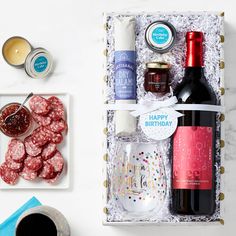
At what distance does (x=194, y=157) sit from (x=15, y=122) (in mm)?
431

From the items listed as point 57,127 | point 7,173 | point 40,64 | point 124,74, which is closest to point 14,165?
point 7,173

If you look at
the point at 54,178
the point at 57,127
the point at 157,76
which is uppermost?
the point at 157,76

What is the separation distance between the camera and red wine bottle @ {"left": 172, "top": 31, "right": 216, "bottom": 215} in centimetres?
120

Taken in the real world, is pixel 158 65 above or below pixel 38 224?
above

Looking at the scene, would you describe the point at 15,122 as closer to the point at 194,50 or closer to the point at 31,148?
the point at 31,148

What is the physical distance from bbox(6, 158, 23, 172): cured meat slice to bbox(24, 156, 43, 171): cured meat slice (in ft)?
0.05

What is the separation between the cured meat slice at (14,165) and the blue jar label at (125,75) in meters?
0.29

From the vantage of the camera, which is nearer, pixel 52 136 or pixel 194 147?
pixel 194 147

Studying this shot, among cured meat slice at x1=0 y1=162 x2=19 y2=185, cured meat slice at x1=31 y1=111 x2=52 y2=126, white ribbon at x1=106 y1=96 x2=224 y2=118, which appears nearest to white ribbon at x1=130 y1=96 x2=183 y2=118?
white ribbon at x1=106 y1=96 x2=224 y2=118

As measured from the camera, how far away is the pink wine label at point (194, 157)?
1.20 m

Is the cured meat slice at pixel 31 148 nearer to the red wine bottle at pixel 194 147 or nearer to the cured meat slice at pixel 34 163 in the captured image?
the cured meat slice at pixel 34 163

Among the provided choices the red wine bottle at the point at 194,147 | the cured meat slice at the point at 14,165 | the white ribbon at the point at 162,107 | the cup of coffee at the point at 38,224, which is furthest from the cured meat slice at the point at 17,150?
the red wine bottle at the point at 194,147

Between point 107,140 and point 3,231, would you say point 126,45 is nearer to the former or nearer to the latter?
point 107,140

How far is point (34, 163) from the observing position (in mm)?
1348
